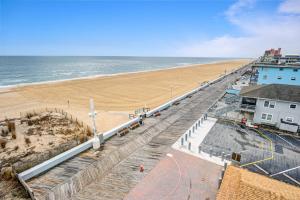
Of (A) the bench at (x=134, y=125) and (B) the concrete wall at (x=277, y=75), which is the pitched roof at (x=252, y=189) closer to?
(A) the bench at (x=134, y=125)

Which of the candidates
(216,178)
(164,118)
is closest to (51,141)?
(164,118)

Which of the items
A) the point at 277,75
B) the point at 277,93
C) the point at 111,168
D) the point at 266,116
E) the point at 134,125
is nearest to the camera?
the point at 111,168

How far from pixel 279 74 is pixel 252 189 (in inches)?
1143

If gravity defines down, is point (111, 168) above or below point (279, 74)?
below

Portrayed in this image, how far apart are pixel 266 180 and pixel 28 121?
25.8m

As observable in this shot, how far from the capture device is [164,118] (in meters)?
20.7

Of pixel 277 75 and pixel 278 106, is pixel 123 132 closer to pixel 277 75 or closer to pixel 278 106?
pixel 278 106

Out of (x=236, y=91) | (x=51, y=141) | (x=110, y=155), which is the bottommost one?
(x=51, y=141)

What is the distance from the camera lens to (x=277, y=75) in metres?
29.7

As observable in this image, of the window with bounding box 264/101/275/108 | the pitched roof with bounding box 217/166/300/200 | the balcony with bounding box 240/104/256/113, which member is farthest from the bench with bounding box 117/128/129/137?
the window with bounding box 264/101/275/108

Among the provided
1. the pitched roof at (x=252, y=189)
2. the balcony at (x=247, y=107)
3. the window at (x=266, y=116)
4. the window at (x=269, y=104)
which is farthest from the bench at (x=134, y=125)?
the window at (x=269, y=104)

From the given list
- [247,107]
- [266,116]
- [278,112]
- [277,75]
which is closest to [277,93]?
[278,112]

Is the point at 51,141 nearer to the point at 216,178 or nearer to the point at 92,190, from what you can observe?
the point at 92,190

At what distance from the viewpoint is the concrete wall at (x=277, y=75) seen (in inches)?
1133
